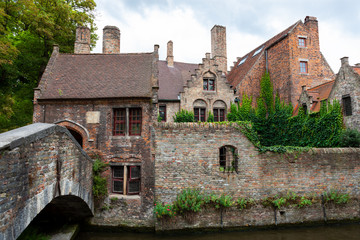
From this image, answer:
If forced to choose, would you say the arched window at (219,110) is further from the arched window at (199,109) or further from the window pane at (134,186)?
the window pane at (134,186)

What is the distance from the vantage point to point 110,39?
53.4 feet

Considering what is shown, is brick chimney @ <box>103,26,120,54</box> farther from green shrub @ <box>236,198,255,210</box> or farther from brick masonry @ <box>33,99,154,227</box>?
green shrub @ <box>236,198,255,210</box>

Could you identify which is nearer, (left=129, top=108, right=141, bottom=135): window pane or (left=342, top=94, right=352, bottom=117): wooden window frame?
(left=129, top=108, right=141, bottom=135): window pane

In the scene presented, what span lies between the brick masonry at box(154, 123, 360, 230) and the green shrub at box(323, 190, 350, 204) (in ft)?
0.88

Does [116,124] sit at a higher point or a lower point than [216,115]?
lower

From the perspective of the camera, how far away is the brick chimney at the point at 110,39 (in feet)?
52.9

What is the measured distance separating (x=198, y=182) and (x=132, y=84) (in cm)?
607

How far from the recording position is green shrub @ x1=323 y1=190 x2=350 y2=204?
1045 cm

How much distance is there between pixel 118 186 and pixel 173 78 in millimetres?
11171

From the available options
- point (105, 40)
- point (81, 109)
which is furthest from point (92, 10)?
point (81, 109)

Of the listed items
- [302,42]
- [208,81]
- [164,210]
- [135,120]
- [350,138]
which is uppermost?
[302,42]

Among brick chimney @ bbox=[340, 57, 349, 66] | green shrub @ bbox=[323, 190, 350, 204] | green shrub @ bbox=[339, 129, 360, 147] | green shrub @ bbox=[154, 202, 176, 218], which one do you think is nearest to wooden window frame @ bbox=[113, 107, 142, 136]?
green shrub @ bbox=[154, 202, 176, 218]

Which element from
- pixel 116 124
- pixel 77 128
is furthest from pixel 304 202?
pixel 77 128

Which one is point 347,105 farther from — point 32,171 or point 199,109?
point 32,171
